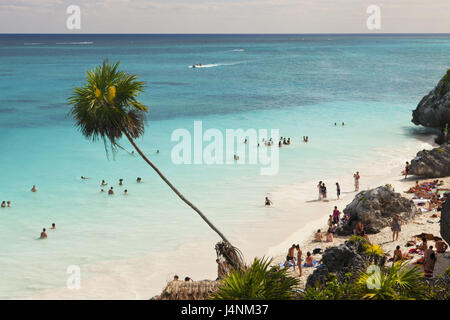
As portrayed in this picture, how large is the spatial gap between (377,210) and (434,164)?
34.4 feet

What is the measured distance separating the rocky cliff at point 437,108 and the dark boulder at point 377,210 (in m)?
25.5

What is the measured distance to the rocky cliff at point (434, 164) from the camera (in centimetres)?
3156

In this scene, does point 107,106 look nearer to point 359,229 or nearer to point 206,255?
point 206,255

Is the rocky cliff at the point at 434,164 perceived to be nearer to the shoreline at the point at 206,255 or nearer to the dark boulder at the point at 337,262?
the shoreline at the point at 206,255

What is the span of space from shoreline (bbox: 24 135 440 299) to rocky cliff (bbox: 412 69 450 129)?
16.0 metres

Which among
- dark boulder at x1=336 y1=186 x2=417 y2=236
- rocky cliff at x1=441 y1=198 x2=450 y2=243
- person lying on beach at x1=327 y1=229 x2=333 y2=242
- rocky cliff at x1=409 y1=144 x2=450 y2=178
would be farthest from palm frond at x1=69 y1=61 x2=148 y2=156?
rocky cliff at x1=409 y1=144 x2=450 y2=178

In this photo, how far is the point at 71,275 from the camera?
21.7 metres

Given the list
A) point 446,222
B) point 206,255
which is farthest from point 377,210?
point 446,222

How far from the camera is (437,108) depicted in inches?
1852

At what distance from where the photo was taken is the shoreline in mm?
20172

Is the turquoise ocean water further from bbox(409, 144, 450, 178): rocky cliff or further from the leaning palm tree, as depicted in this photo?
the leaning palm tree

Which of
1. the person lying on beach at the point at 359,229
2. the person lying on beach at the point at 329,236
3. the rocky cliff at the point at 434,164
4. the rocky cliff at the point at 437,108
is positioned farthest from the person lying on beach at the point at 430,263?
the rocky cliff at the point at 437,108

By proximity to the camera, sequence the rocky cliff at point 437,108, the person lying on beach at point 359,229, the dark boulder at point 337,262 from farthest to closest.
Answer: the rocky cliff at point 437,108
the person lying on beach at point 359,229
the dark boulder at point 337,262
